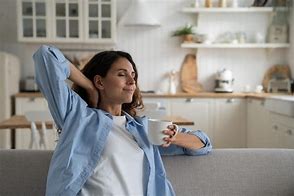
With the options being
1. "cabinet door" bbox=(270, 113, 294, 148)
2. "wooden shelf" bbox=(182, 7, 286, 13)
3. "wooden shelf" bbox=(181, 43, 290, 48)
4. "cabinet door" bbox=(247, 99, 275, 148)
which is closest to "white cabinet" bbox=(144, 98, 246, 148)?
"cabinet door" bbox=(247, 99, 275, 148)

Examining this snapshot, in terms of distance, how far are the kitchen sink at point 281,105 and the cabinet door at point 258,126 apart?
0.59 feet

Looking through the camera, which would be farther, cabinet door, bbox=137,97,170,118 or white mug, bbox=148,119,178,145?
cabinet door, bbox=137,97,170,118

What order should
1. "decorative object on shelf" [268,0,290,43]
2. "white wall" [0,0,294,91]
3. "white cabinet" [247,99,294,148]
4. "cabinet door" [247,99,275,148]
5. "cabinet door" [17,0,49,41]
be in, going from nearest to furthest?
"white cabinet" [247,99,294,148] < "cabinet door" [247,99,275,148] < "cabinet door" [17,0,49,41] < "decorative object on shelf" [268,0,290,43] < "white wall" [0,0,294,91]

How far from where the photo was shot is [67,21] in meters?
4.65

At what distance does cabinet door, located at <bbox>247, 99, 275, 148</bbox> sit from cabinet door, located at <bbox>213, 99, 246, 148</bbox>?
0.08 metres

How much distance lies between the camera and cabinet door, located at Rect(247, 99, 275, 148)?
3.88 meters

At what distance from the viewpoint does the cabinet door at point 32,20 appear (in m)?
4.59

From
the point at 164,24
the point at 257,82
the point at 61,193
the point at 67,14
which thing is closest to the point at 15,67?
the point at 67,14

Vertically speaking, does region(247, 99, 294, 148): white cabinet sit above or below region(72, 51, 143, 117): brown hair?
below

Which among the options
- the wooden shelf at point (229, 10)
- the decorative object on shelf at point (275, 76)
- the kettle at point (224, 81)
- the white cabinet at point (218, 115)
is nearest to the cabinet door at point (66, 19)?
the white cabinet at point (218, 115)

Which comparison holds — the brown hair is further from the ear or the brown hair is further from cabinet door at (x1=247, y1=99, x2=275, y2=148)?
cabinet door at (x1=247, y1=99, x2=275, y2=148)

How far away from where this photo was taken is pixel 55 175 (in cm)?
114

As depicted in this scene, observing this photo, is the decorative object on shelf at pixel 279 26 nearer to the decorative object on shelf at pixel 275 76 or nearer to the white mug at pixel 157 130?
the decorative object on shelf at pixel 275 76

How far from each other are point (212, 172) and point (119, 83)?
0.48m
